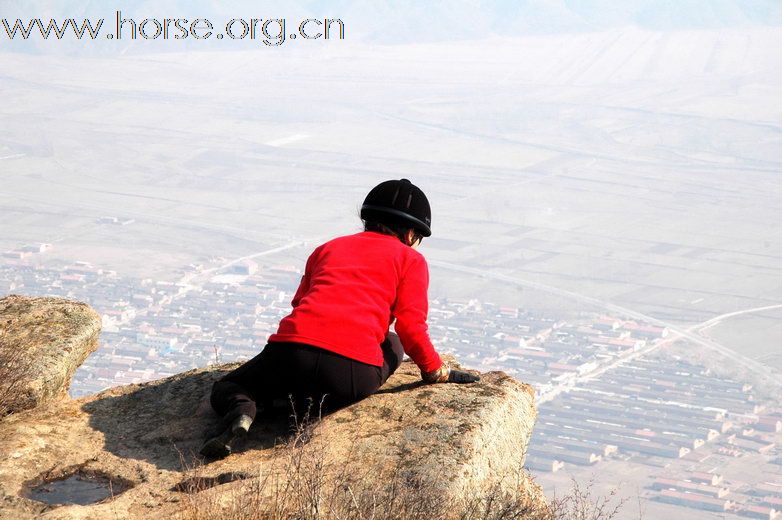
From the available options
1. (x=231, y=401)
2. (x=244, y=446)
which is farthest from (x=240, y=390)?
(x=244, y=446)

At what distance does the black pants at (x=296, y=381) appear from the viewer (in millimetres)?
5406

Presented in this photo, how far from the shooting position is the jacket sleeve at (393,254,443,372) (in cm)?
571

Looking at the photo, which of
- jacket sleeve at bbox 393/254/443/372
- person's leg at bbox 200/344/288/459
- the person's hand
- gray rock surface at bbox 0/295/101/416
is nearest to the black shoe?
person's leg at bbox 200/344/288/459

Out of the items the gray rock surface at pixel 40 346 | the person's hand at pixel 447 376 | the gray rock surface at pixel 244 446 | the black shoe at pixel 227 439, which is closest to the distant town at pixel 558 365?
the gray rock surface at pixel 40 346

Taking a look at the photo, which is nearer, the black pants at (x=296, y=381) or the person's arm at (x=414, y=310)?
the black pants at (x=296, y=381)

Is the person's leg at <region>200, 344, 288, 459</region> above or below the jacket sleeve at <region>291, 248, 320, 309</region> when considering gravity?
below

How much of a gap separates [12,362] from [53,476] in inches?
53.1

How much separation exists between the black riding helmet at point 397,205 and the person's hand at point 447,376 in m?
0.87

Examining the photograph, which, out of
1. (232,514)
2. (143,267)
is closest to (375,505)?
(232,514)

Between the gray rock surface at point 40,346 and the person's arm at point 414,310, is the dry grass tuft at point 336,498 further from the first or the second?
the gray rock surface at point 40,346

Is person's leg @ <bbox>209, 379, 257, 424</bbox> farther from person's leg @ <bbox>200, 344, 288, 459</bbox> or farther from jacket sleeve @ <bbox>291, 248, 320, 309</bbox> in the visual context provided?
jacket sleeve @ <bbox>291, 248, 320, 309</bbox>

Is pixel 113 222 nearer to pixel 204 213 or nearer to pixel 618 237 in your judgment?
pixel 204 213

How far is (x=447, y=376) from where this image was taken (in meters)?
6.14

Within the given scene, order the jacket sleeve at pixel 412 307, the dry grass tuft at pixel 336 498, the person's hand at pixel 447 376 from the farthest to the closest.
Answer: the person's hand at pixel 447 376 → the jacket sleeve at pixel 412 307 → the dry grass tuft at pixel 336 498
